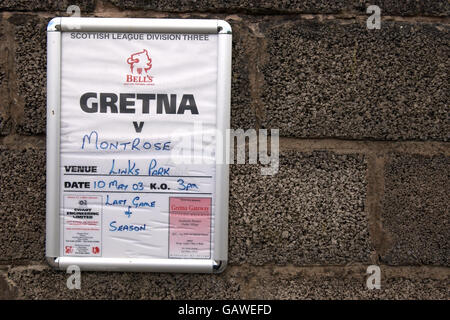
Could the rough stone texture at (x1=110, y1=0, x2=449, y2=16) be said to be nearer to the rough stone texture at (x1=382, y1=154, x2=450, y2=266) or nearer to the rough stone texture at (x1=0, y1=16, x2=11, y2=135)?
the rough stone texture at (x1=0, y1=16, x2=11, y2=135)

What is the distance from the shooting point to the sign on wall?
1799 mm

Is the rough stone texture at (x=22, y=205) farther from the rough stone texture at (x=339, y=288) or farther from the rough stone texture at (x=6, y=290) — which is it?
the rough stone texture at (x=339, y=288)

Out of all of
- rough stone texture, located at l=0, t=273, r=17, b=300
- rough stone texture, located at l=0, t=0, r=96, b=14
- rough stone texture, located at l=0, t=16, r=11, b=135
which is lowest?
rough stone texture, located at l=0, t=273, r=17, b=300

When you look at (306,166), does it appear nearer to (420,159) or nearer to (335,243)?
(335,243)

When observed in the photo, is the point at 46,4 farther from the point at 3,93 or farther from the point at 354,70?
the point at 354,70

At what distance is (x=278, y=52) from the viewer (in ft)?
5.98

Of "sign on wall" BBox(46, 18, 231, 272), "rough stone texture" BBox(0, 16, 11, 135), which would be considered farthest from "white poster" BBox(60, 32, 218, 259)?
"rough stone texture" BBox(0, 16, 11, 135)

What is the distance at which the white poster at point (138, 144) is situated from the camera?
1.80 m

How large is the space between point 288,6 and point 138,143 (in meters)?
0.88

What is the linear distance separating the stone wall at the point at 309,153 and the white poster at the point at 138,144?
0.12m

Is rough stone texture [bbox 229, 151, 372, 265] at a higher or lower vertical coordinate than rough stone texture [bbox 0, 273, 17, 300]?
higher

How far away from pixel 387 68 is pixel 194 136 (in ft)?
2.90

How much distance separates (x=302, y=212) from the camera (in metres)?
1.85

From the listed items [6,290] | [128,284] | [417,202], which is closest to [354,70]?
[417,202]
